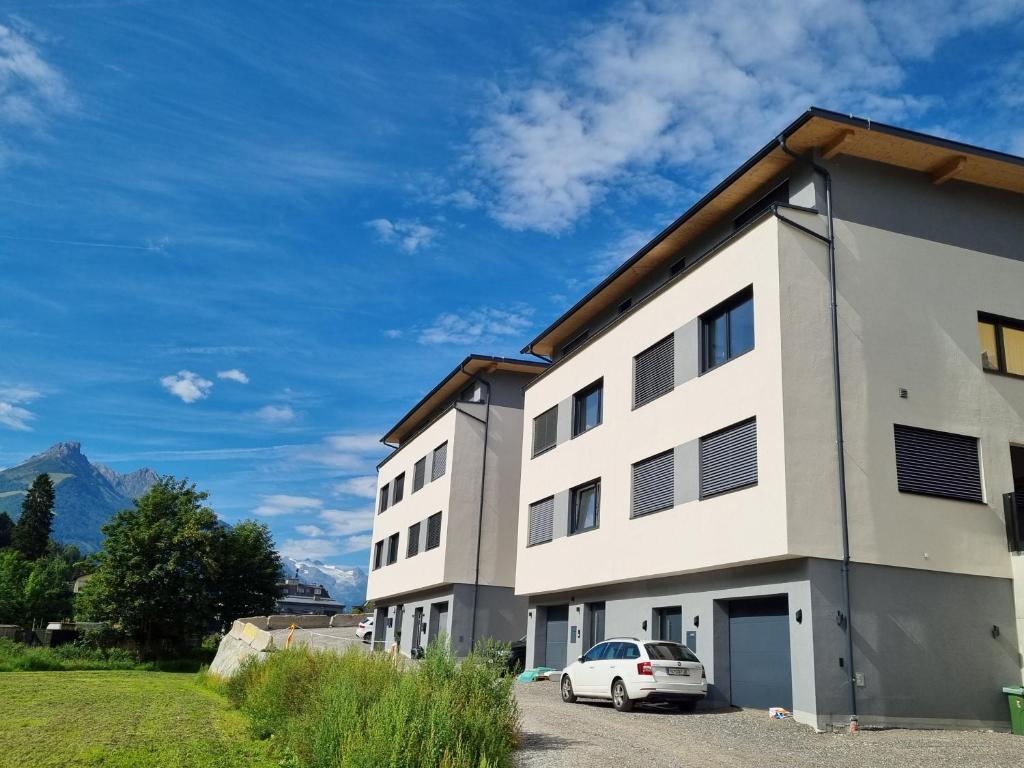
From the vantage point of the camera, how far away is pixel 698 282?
2141cm

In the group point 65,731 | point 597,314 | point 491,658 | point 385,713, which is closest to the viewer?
point 385,713

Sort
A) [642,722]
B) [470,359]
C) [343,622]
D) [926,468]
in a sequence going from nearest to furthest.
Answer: [642,722] < [926,468] < [470,359] < [343,622]

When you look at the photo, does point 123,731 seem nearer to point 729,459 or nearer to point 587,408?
point 729,459

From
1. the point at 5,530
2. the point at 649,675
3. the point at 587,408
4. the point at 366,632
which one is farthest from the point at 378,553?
the point at 5,530

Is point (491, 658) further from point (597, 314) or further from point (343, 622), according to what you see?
point (343, 622)

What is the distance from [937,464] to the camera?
728 inches

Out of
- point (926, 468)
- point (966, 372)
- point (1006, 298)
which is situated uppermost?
point (1006, 298)

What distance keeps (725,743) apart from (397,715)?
677 cm

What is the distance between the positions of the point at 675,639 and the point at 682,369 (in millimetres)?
6644

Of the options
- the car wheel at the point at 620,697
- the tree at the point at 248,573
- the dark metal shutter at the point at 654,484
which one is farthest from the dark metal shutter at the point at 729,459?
the tree at the point at 248,573

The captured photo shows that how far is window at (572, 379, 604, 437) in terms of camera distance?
27.1 m

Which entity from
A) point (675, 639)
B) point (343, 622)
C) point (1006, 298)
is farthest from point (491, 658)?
point (343, 622)

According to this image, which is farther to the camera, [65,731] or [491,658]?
[65,731]

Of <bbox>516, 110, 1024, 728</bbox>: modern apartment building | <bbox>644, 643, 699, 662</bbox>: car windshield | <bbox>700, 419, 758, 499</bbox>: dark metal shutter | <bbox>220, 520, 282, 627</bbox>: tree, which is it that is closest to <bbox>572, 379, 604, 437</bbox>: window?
<bbox>516, 110, 1024, 728</bbox>: modern apartment building
